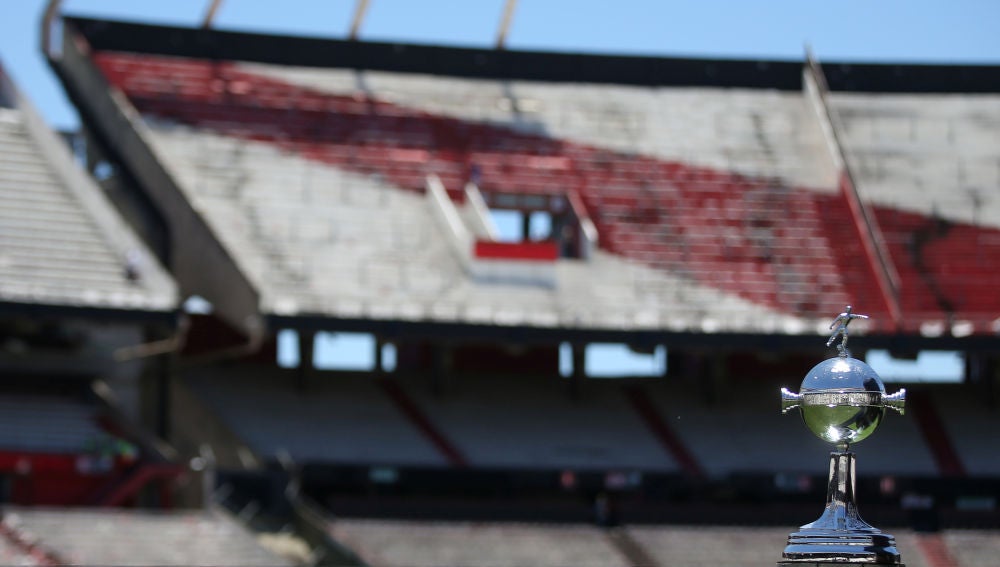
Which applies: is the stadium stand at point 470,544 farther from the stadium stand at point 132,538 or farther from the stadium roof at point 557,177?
the stadium roof at point 557,177

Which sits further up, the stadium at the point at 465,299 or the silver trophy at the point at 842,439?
the stadium at the point at 465,299

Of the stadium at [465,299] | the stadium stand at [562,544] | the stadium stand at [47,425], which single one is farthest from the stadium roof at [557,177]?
the stadium stand at [562,544]

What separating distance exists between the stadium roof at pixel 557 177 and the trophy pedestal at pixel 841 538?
2592 cm

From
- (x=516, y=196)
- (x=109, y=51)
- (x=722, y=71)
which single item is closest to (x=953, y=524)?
(x=516, y=196)

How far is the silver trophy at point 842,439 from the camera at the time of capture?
5.19 metres

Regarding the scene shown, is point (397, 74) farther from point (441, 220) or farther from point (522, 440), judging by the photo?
point (522, 440)

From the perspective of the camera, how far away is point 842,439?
5.24 metres

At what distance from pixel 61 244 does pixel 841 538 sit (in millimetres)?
27071

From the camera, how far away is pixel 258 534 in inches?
1163

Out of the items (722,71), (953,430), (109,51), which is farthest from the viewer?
(722,71)

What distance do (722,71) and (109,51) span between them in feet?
42.5

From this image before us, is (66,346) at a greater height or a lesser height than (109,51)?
lesser

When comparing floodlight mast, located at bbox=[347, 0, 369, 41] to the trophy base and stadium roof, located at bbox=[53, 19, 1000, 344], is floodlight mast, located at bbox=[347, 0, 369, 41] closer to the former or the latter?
stadium roof, located at bbox=[53, 19, 1000, 344]

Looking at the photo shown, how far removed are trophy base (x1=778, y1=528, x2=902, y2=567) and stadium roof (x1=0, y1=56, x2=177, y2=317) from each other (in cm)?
2517
